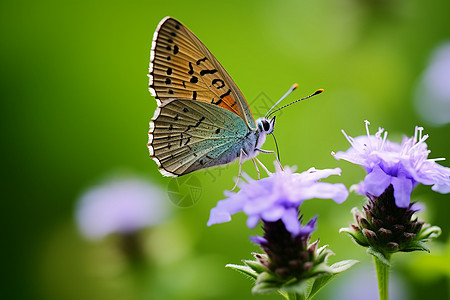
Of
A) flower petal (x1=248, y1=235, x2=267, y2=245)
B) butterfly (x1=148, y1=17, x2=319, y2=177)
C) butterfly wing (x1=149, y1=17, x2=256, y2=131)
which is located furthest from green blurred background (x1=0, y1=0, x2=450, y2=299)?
flower petal (x1=248, y1=235, x2=267, y2=245)

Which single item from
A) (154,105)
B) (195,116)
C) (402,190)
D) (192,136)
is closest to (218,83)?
(195,116)

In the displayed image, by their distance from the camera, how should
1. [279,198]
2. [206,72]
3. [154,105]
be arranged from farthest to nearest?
1. [154,105]
2. [206,72]
3. [279,198]

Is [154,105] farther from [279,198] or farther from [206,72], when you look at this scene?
[279,198]

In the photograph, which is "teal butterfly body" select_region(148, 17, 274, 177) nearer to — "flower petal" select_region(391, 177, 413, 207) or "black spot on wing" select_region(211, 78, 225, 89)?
"black spot on wing" select_region(211, 78, 225, 89)

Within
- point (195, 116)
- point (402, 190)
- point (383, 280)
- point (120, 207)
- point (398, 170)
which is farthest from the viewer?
point (120, 207)

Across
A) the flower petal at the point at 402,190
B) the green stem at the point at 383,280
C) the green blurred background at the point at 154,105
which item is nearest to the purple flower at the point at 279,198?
the flower petal at the point at 402,190

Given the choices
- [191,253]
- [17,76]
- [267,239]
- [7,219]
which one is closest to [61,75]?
[17,76]
